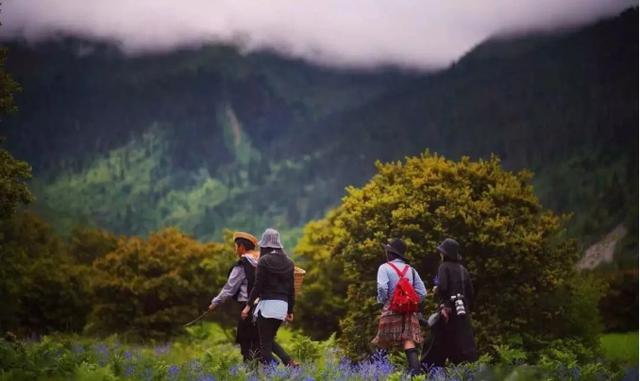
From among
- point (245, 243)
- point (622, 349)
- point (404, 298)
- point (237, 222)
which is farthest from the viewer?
point (237, 222)

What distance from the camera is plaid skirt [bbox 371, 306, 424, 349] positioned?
26.1 ft

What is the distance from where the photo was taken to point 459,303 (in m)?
8.22

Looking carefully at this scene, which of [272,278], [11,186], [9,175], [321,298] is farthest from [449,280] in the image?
[321,298]

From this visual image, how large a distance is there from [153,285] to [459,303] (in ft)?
33.5

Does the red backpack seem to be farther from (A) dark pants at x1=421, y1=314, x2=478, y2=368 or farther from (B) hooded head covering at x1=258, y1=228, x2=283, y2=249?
(B) hooded head covering at x1=258, y1=228, x2=283, y2=249

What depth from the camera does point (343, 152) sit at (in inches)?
1634

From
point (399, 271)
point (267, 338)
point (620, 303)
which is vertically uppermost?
point (399, 271)

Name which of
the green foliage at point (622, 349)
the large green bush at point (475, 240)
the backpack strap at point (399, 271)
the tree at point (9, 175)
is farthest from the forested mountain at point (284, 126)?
Result: the backpack strap at point (399, 271)

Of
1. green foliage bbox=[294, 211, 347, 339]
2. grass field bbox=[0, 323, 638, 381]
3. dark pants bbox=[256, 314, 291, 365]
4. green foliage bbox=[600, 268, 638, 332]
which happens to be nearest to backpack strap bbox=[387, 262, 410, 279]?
grass field bbox=[0, 323, 638, 381]

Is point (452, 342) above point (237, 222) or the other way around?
above

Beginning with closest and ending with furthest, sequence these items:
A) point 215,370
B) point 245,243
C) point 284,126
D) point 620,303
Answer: point 215,370, point 245,243, point 620,303, point 284,126

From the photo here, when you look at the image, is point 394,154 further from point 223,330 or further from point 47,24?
point 47,24

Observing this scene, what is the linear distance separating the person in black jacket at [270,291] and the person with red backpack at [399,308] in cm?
99

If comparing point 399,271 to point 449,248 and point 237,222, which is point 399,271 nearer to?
point 449,248
